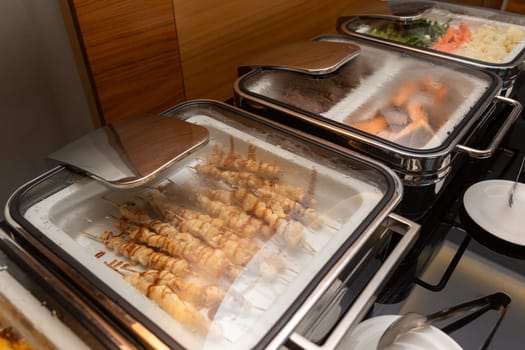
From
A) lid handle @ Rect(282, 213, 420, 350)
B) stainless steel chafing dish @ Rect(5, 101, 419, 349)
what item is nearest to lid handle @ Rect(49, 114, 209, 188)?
stainless steel chafing dish @ Rect(5, 101, 419, 349)

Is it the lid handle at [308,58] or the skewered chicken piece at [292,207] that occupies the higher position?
the lid handle at [308,58]

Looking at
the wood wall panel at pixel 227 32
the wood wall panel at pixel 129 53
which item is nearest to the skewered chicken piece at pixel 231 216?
the wood wall panel at pixel 129 53

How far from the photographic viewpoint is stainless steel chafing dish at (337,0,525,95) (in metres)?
1.32

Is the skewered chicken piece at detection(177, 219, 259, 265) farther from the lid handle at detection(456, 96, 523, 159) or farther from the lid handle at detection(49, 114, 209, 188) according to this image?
the lid handle at detection(456, 96, 523, 159)

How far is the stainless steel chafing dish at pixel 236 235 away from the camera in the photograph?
64cm

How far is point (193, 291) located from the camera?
685mm

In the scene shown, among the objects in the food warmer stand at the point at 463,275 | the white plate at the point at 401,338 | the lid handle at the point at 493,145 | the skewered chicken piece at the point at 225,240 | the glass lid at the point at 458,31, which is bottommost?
the food warmer stand at the point at 463,275

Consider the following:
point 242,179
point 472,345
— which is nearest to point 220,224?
point 242,179

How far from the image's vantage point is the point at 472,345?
0.84 metres

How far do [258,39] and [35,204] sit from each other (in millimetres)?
931

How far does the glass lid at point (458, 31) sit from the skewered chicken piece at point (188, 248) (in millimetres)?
985

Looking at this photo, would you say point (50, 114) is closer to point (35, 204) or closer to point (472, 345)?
point (35, 204)

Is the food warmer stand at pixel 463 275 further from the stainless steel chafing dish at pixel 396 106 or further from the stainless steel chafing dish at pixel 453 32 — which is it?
the stainless steel chafing dish at pixel 453 32

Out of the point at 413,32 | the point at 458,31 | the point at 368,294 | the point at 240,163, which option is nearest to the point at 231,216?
the point at 240,163
